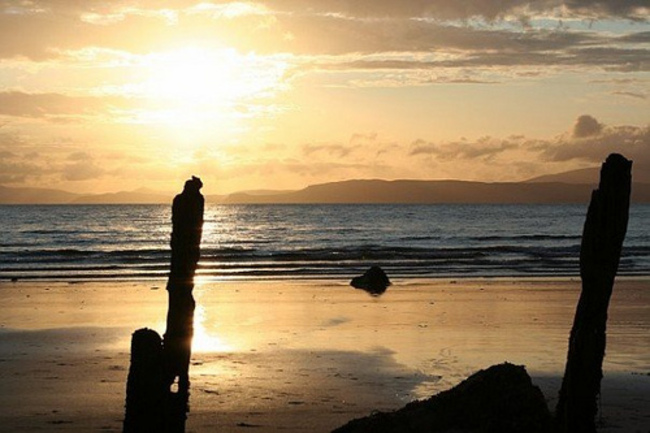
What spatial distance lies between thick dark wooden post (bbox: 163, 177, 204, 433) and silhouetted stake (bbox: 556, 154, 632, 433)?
4281 millimetres

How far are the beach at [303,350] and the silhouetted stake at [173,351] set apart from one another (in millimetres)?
2569

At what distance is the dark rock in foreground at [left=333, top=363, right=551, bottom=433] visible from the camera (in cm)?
1078

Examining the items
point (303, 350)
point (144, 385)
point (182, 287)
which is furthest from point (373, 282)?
point (144, 385)

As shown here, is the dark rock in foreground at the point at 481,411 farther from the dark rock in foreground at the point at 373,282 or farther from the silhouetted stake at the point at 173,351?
the dark rock in foreground at the point at 373,282

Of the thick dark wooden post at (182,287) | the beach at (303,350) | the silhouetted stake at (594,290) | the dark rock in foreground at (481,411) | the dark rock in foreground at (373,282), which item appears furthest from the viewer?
the dark rock in foreground at (373,282)

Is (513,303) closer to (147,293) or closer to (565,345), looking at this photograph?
(565,345)

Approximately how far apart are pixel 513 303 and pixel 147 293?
1215cm

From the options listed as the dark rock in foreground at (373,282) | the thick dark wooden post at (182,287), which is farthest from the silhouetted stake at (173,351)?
the dark rock in foreground at (373,282)

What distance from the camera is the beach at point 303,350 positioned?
1437 cm

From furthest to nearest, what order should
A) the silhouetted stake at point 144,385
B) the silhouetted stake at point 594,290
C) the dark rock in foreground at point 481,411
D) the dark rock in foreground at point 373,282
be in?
the dark rock in foreground at point 373,282 → the dark rock in foreground at point 481,411 → the silhouetted stake at point 594,290 → the silhouetted stake at point 144,385

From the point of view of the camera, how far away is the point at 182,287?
1129cm

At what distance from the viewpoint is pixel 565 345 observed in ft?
65.2

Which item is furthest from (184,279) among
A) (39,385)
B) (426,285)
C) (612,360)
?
(426,285)

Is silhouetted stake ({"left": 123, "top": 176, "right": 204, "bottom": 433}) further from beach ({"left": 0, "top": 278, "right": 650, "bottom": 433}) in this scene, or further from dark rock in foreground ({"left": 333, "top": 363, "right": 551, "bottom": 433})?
beach ({"left": 0, "top": 278, "right": 650, "bottom": 433})
